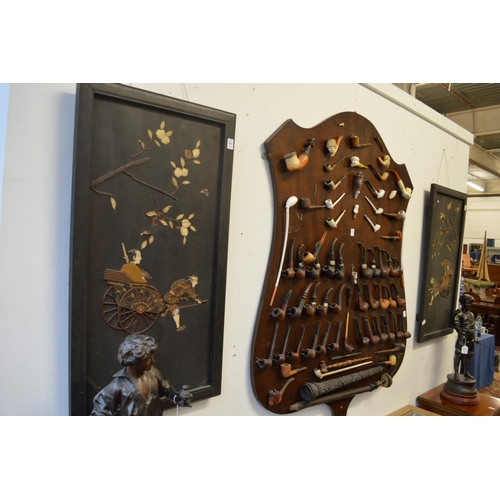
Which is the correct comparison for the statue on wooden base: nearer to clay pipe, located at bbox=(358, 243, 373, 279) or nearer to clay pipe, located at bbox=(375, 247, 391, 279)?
clay pipe, located at bbox=(375, 247, 391, 279)

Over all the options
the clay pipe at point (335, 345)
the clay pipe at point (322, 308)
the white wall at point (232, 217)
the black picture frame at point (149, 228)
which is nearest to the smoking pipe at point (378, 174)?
the white wall at point (232, 217)

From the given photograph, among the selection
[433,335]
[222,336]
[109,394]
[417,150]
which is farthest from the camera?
[433,335]

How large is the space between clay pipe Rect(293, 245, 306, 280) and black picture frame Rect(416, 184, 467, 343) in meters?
1.27

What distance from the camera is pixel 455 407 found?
2.56 metres

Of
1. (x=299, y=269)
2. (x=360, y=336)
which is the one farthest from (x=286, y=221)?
(x=360, y=336)

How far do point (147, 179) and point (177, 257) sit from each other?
0.92 feet

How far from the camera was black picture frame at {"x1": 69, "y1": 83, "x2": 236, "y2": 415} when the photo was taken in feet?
3.78

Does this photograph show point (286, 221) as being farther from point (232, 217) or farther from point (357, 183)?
point (357, 183)

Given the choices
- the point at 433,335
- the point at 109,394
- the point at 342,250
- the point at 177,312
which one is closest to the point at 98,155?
the point at 177,312

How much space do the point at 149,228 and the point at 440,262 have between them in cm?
225

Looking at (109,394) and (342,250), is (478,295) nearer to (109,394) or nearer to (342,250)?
(342,250)

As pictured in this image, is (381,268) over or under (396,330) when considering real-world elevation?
over

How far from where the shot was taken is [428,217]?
2.65 m

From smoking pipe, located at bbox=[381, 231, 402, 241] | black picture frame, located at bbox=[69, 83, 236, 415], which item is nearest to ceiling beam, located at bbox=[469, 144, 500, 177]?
smoking pipe, located at bbox=[381, 231, 402, 241]
